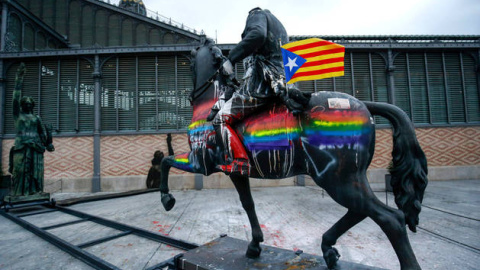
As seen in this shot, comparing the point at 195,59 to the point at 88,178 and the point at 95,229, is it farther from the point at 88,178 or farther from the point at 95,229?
the point at 88,178

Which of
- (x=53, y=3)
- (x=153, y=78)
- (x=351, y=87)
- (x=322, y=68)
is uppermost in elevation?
(x=53, y=3)

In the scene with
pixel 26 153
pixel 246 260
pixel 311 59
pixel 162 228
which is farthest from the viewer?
pixel 26 153

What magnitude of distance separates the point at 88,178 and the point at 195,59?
9.93 m

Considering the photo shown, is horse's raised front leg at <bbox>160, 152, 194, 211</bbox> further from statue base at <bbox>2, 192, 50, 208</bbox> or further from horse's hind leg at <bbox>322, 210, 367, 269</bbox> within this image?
statue base at <bbox>2, 192, 50, 208</bbox>

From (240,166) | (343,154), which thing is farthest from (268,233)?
(343,154)

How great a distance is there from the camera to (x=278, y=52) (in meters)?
2.22

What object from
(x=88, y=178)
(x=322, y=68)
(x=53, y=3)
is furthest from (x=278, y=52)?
(x=53, y=3)

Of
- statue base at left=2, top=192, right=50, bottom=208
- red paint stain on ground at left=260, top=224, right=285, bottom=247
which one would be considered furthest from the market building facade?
red paint stain on ground at left=260, top=224, right=285, bottom=247

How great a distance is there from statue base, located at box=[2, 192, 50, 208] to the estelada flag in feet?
25.3

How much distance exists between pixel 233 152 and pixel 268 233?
2.65 meters

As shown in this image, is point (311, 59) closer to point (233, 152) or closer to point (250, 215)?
point (233, 152)

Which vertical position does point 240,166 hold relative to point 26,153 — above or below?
below

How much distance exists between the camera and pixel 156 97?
10.7 metres

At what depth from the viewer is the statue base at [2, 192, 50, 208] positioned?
19.4ft
